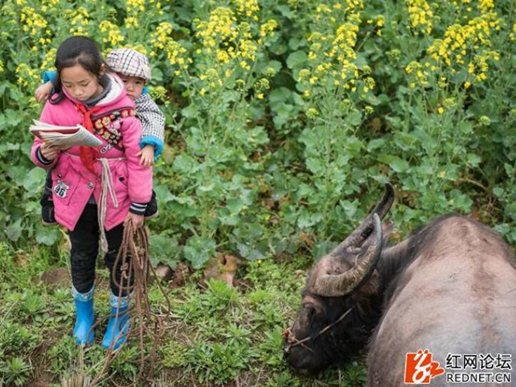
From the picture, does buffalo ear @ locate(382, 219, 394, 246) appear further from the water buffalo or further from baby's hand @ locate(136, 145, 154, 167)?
baby's hand @ locate(136, 145, 154, 167)

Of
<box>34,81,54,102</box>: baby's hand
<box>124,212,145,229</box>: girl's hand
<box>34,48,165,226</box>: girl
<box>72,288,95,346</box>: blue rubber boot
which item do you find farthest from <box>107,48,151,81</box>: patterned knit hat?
<box>72,288,95,346</box>: blue rubber boot

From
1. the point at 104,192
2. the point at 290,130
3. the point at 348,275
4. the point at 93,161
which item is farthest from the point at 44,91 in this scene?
the point at 290,130

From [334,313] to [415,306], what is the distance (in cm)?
105

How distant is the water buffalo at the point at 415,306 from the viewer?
380cm

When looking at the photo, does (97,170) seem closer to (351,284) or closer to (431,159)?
(351,284)

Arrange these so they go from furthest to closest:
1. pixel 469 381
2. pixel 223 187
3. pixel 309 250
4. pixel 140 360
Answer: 1. pixel 309 250
2. pixel 223 187
3. pixel 140 360
4. pixel 469 381

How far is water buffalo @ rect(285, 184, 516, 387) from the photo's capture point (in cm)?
380

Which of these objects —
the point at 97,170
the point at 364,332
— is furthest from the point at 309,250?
the point at 97,170

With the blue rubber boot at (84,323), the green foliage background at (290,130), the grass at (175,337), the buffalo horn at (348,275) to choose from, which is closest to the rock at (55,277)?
the grass at (175,337)

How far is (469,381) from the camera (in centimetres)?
368

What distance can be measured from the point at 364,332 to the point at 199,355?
1.06 metres

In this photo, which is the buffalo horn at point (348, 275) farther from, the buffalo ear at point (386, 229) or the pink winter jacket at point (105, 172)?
the pink winter jacket at point (105, 172)

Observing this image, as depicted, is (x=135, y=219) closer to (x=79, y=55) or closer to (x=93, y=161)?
(x=93, y=161)

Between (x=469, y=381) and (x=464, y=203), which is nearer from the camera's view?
(x=469, y=381)
